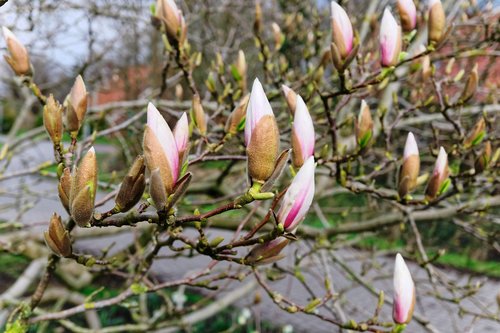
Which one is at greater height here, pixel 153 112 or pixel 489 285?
pixel 153 112

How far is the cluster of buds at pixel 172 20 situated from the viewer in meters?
1.33

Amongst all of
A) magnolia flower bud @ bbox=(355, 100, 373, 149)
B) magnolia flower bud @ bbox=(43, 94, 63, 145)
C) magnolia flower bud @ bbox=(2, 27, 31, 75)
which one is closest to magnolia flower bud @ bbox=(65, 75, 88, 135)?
magnolia flower bud @ bbox=(43, 94, 63, 145)

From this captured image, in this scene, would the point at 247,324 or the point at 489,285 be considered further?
the point at 489,285

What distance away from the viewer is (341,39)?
43.3 inches

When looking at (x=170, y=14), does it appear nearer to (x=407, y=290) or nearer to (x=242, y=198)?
(x=242, y=198)

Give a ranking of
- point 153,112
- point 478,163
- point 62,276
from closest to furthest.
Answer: point 153,112, point 478,163, point 62,276

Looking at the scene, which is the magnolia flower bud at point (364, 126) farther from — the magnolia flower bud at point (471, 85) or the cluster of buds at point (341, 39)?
the magnolia flower bud at point (471, 85)

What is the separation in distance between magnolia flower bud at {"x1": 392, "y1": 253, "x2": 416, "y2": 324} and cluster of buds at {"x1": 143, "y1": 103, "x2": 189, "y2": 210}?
0.47 metres

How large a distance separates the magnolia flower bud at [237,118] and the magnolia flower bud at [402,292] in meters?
0.54

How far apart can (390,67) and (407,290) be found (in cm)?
53

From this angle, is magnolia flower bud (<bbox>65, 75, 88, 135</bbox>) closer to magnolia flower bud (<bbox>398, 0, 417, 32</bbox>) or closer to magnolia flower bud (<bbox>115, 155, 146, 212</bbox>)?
magnolia flower bud (<bbox>115, 155, 146, 212</bbox>)

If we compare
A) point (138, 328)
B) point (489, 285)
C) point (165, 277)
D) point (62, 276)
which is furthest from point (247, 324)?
point (489, 285)

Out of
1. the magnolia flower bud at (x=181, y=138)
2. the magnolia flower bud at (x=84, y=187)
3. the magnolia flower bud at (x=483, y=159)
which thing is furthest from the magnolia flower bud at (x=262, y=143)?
the magnolia flower bud at (x=483, y=159)

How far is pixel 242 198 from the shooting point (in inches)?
29.2
